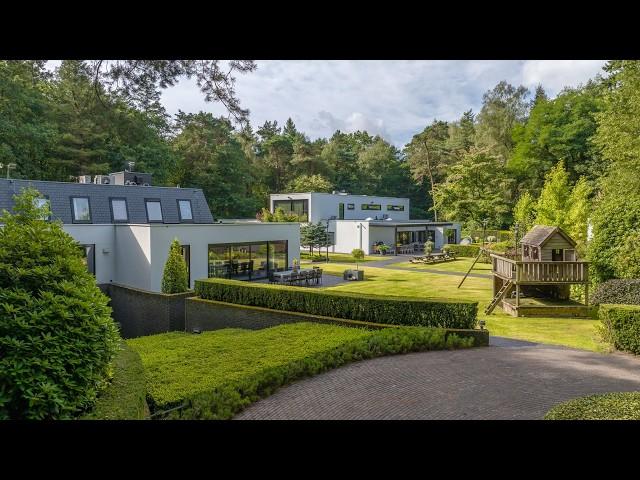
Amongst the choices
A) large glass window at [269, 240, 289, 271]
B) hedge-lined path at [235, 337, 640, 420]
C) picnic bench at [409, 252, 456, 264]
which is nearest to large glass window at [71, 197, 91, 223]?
large glass window at [269, 240, 289, 271]

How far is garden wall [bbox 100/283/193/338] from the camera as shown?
10922 mm

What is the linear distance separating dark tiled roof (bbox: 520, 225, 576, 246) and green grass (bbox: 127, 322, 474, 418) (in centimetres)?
594

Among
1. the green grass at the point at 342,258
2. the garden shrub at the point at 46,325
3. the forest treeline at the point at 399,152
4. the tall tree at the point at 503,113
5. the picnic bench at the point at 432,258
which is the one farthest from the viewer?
the tall tree at the point at 503,113

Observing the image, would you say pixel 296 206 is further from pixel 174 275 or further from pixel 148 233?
pixel 174 275

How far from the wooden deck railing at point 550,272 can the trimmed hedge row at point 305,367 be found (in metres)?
5.04

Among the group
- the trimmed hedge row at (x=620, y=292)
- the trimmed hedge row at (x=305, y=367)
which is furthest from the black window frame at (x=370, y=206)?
the trimmed hedge row at (x=305, y=367)

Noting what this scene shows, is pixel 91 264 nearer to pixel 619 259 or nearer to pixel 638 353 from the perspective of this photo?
pixel 638 353

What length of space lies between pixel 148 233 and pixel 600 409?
11738mm

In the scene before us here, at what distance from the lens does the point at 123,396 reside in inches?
148

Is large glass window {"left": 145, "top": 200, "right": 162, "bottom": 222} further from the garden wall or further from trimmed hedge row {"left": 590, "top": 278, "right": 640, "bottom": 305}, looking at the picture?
trimmed hedge row {"left": 590, "top": 278, "right": 640, "bottom": 305}

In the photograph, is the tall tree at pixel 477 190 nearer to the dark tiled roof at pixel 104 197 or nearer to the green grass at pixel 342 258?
the green grass at pixel 342 258

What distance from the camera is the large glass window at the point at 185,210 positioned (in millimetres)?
16516

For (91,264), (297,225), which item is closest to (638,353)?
(297,225)
